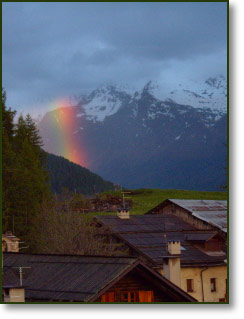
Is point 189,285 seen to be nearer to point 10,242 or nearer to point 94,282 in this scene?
point 10,242

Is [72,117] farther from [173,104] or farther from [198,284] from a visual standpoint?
[198,284]

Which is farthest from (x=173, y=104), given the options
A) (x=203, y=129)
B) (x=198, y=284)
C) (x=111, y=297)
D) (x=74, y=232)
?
(x=74, y=232)

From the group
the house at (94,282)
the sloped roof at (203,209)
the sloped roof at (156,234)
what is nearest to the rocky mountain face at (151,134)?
the house at (94,282)

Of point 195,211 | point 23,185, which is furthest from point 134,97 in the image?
point 195,211

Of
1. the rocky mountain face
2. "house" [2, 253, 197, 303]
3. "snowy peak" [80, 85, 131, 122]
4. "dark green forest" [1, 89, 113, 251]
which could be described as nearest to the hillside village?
"house" [2, 253, 197, 303]

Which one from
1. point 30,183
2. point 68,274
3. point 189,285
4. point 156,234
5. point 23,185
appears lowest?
point 189,285

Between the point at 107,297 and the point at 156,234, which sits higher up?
the point at 156,234

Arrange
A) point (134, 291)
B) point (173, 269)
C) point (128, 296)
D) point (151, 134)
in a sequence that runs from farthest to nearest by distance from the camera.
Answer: point (173, 269)
point (151, 134)
point (134, 291)
point (128, 296)
